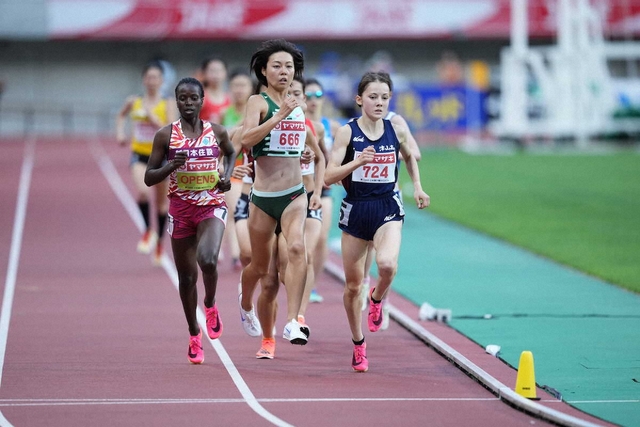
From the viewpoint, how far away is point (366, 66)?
47.3m

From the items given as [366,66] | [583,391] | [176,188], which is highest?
[366,66]

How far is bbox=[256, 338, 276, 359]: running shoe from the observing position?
32.8 ft

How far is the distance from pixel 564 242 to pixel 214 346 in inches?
352

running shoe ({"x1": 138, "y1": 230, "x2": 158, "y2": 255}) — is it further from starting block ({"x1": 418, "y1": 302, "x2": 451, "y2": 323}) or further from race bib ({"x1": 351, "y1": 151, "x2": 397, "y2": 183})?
race bib ({"x1": 351, "y1": 151, "x2": 397, "y2": 183})

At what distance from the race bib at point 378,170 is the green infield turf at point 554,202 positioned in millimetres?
5486

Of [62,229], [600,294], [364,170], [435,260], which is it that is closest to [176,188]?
[364,170]

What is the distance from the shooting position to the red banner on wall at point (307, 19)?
4425cm

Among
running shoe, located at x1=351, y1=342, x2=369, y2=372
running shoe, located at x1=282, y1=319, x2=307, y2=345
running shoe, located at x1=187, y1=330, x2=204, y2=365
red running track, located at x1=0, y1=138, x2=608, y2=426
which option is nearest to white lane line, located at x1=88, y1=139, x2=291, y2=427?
red running track, located at x1=0, y1=138, x2=608, y2=426

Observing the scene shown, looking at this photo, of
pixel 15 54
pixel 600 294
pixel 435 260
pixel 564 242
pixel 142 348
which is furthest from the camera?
pixel 15 54

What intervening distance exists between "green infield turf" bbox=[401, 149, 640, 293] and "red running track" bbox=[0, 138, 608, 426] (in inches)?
159

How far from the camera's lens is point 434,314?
12008 millimetres

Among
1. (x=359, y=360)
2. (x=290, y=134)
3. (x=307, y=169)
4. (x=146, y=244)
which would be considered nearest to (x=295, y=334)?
(x=359, y=360)

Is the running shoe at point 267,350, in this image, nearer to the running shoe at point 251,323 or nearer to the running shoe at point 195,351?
the running shoe at point 251,323

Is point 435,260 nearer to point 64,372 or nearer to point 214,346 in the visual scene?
point 214,346
